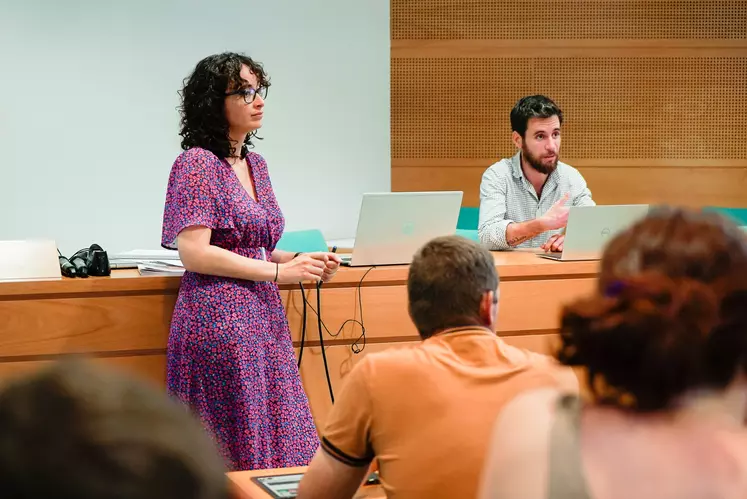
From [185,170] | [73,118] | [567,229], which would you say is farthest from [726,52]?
[185,170]

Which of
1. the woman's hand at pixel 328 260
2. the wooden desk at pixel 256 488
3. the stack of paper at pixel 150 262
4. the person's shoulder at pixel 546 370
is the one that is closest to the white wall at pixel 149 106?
the stack of paper at pixel 150 262

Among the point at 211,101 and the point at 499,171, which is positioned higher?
the point at 211,101

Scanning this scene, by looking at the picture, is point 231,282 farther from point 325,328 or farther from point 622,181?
point 622,181

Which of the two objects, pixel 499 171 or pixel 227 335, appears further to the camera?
pixel 499 171

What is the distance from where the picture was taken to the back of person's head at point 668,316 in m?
1.00

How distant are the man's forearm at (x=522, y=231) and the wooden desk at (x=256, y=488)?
1973mm

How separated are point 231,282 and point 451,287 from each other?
4.38 feet

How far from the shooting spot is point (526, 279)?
11.8ft

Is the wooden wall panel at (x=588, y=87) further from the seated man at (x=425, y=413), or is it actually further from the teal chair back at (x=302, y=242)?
the seated man at (x=425, y=413)

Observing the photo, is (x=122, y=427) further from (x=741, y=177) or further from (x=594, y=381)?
(x=741, y=177)

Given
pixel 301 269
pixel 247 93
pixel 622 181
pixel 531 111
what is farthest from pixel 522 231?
pixel 622 181

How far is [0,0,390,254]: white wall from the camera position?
5.09 metres

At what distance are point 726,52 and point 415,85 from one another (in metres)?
2.07

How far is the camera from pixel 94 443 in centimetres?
49
